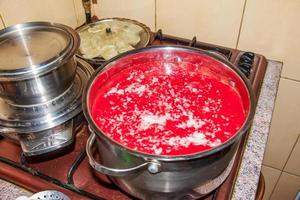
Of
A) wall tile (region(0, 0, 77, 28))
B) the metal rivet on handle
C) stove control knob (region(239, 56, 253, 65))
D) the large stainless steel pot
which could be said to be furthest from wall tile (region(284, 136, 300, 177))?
wall tile (region(0, 0, 77, 28))

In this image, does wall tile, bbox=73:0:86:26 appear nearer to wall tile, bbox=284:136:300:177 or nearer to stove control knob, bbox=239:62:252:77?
stove control knob, bbox=239:62:252:77

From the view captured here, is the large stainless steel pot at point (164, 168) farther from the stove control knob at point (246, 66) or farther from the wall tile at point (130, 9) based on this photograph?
the wall tile at point (130, 9)

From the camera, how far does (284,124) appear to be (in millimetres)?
1003

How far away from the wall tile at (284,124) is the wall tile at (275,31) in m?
0.06

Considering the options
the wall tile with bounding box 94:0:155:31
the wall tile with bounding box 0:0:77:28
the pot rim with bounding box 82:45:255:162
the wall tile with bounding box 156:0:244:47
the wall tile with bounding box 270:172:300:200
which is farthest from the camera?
the wall tile with bounding box 270:172:300:200

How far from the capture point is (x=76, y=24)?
1.02 m

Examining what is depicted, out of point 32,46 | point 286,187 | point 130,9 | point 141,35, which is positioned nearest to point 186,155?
point 32,46

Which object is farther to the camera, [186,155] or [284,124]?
[284,124]

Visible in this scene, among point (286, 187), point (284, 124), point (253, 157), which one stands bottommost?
point (286, 187)

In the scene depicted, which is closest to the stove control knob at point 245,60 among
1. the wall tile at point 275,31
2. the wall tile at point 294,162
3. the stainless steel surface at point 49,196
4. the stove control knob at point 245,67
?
the stove control knob at point 245,67

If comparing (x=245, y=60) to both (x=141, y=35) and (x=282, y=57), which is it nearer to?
(x=282, y=57)

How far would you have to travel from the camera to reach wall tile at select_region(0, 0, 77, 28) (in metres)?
0.73

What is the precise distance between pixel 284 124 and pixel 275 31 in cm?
36

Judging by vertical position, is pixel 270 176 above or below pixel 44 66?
below
